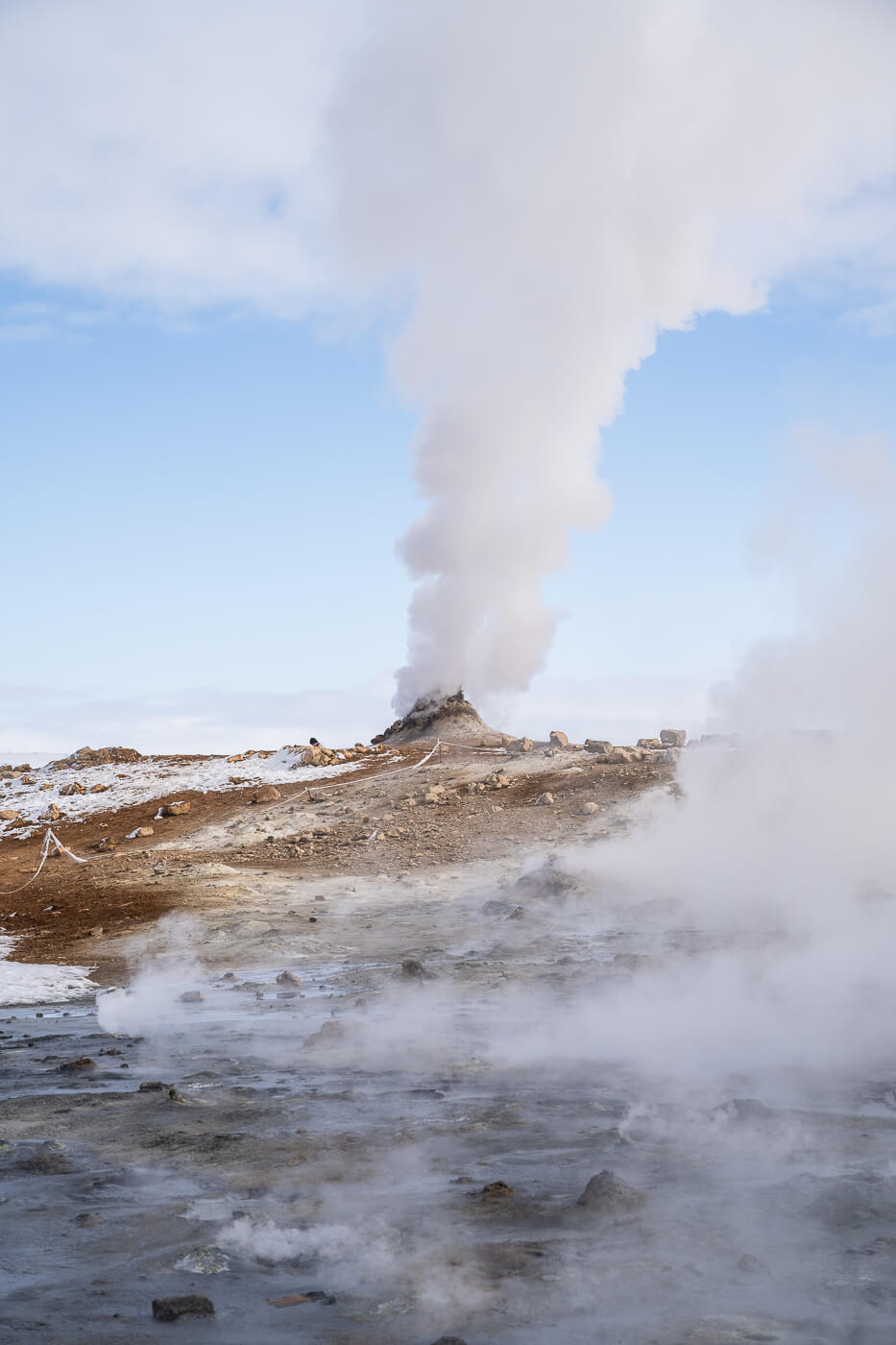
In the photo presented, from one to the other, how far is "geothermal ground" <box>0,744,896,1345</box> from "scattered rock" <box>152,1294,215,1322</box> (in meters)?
0.01

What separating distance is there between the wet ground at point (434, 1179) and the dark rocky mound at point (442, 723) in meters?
16.0

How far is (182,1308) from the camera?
3.10 metres

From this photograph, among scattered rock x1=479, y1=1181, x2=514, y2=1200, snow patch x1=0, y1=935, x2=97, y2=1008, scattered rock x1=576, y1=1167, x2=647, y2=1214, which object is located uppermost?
scattered rock x1=576, y1=1167, x2=647, y2=1214

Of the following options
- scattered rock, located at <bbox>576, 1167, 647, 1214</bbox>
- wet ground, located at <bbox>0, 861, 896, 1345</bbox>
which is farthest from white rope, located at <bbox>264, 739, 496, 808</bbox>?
scattered rock, located at <bbox>576, 1167, 647, 1214</bbox>

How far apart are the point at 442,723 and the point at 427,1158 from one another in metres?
20.3

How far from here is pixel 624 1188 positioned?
3.80 meters

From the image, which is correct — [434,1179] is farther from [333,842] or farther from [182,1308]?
[333,842]

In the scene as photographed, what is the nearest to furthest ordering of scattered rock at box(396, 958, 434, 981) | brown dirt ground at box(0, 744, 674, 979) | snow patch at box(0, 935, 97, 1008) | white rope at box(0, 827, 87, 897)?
1. scattered rock at box(396, 958, 434, 981)
2. snow patch at box(0, 935, 97, 1008)
3. brown dirt ground at box(0, 744, 674, 979)
4. white rope at box(0, 827, 87, 897)

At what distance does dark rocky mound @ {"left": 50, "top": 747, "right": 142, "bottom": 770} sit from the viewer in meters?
27.2

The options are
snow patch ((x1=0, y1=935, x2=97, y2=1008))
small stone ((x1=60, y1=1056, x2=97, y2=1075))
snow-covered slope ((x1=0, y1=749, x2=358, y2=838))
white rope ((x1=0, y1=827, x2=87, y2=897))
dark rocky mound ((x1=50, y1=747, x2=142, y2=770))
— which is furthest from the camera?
dark rocky mound ((x1=50, y1=747, x2=142, y2=770))

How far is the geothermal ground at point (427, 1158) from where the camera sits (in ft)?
10.3

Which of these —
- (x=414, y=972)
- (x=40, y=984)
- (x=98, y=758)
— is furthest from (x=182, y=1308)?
(x=98, y=758)

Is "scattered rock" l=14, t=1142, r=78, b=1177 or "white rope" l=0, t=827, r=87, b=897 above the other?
"white rope" l=0, t=827, r=87, b=897

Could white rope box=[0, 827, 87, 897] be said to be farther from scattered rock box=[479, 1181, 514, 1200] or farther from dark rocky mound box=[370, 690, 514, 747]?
scattered rock box=[479, 1181, 514, 1200]
